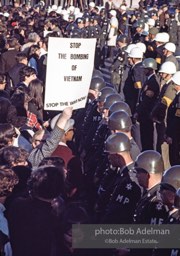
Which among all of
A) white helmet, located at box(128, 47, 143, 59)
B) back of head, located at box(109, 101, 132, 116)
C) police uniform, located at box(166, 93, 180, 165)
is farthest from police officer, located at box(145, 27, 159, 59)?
back of head, located at box(109, 101, 132, 116)

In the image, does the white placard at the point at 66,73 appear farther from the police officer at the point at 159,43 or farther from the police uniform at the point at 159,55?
the police officer at the point at 159,43

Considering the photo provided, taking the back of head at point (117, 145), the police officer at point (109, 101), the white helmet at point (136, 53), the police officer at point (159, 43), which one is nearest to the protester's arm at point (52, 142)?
the back of head at point (117, 145)

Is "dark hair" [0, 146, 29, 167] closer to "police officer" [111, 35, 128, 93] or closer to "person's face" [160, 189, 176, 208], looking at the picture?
"person's face" [160, 189, 176, 208]

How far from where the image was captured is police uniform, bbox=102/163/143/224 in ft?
17.8

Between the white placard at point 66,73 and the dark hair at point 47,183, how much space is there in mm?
2170

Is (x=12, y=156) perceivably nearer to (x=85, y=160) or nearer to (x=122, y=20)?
(x=85, y=160)

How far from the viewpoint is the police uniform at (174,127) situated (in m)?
9.21

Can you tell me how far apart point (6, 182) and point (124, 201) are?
1.08m

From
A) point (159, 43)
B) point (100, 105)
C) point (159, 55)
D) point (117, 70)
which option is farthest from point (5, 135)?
point (117, 70)

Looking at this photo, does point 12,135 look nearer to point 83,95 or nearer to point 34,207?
point 83,95

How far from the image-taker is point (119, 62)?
1516 cm

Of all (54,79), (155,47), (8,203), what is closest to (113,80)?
(155,47)

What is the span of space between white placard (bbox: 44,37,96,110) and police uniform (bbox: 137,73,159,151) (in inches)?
119

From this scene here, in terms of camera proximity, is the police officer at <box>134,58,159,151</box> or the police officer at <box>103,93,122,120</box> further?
the police officer at <box>134,58,159,151</box>
